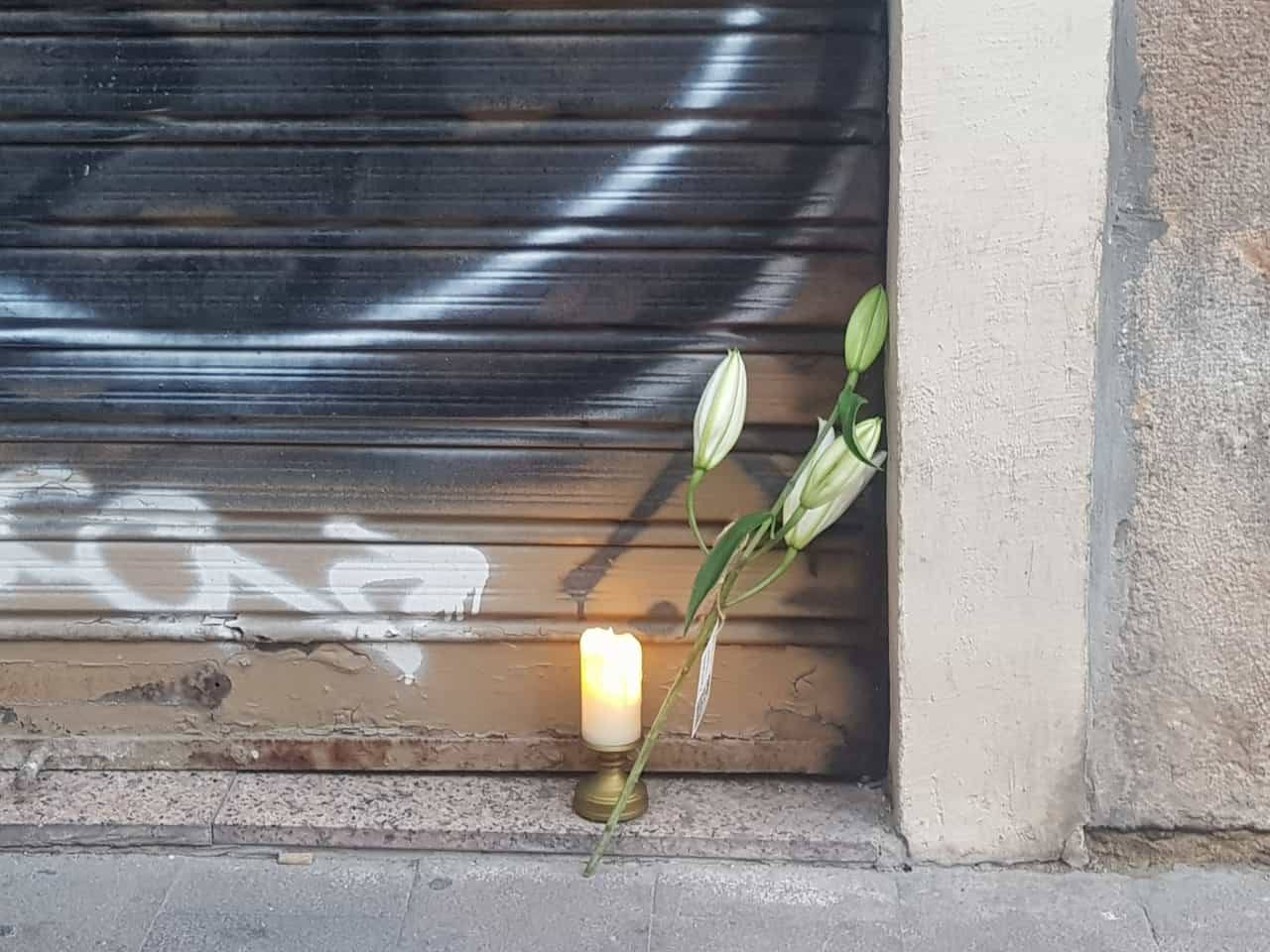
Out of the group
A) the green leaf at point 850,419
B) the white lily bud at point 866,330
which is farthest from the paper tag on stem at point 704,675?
the white lily bud at point 866,330

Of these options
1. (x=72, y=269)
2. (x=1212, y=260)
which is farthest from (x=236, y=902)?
(x=1212, y=260)

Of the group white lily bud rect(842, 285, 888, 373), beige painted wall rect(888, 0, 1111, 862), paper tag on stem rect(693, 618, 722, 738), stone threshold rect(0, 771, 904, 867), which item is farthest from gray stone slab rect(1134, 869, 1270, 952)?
white lily bud rect(842, 285, 888, 373)

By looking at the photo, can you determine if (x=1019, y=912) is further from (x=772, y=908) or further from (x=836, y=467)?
(x=836, y=467)

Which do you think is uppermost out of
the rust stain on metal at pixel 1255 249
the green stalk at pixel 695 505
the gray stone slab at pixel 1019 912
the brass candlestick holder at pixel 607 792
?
the rust stain on metal at pixel 1255 249

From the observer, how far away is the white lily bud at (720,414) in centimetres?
277

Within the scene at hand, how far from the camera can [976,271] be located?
8.94 feet

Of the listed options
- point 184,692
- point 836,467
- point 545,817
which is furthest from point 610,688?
point 184,692

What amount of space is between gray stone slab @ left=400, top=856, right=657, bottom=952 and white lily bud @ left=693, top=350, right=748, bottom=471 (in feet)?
3.04

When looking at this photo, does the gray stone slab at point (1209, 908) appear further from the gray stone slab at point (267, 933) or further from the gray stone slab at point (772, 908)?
the gray stone slab at point (267, 933)

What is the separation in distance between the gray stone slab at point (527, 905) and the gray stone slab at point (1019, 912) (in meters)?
0.57

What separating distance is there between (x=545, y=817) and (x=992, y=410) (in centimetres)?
134

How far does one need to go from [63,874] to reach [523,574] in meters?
1.20

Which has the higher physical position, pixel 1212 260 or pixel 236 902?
pixel 1212 260

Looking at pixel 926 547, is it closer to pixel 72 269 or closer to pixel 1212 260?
pixel 1212 260
